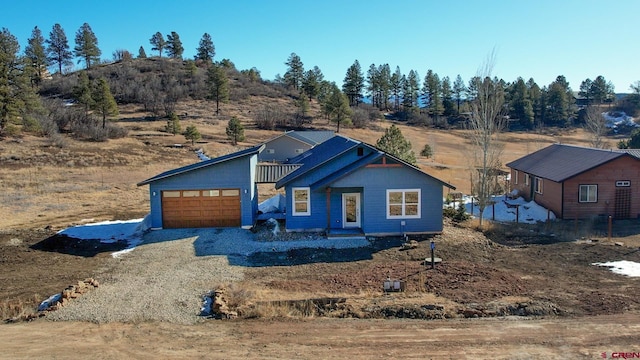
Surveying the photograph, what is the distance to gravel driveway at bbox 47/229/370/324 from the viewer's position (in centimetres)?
1202

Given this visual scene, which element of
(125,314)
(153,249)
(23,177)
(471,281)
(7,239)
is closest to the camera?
(125,314)

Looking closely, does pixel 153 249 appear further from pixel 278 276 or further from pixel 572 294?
pixel 572 294

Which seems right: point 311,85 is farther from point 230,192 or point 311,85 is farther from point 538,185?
point 230,192

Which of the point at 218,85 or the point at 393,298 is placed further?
the point at 218,85

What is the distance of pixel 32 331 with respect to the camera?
10773mm

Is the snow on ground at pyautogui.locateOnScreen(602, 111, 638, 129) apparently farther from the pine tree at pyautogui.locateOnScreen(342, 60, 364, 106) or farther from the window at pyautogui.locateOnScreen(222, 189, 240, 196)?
the window at pyautogui.locateOnScreen(222, 189, 240, 196)

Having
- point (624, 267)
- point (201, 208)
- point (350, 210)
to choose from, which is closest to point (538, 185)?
point (624, 267)

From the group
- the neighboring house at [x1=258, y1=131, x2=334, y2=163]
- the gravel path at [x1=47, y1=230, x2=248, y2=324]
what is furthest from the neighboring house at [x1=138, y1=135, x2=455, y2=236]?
the neighboring house at [x1=258, y1=131, x2=334, y2=163]

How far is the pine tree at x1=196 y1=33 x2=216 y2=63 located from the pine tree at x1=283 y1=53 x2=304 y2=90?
61.6 feet

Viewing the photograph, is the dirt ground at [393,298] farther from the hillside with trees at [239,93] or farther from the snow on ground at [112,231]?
the hillside with trees at [239,93]

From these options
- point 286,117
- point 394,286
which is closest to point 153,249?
point 394,286

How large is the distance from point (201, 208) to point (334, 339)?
1347 centimetres

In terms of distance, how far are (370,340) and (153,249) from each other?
1157cm

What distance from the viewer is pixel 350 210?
68.6 ft
